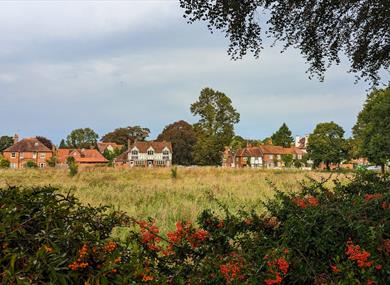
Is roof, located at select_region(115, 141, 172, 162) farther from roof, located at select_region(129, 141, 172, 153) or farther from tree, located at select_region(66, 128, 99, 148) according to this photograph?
tree, located at select_region(66, 128, 99, 148)

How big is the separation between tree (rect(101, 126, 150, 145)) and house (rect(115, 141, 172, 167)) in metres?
19.5

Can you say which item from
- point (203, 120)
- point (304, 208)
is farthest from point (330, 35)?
point (203, 120)

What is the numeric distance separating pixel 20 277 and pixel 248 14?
489 centimetres

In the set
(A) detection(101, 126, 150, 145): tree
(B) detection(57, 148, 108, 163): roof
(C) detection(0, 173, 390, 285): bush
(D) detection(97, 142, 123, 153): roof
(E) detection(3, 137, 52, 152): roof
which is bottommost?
(C) detection(0, 173, 390, 285): bush

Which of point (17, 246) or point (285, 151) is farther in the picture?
point (285, 151)

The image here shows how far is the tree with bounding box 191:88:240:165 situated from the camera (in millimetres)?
71438

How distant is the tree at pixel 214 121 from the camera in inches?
2813

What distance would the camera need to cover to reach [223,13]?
5.32 m

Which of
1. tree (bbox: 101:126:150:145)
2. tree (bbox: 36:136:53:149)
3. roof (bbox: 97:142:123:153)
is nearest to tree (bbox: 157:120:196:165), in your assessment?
tree (bbox: 101:126:150:145)

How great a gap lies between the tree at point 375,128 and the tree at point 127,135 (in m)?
76.0

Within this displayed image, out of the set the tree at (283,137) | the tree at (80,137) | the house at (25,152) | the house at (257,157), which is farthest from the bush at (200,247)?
the tree at (80,137)

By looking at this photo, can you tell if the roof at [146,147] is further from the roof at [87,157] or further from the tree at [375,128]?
the tree at [375,128]

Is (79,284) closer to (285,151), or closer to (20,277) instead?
(20,277)

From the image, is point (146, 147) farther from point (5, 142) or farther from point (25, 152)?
point (5, 142)
